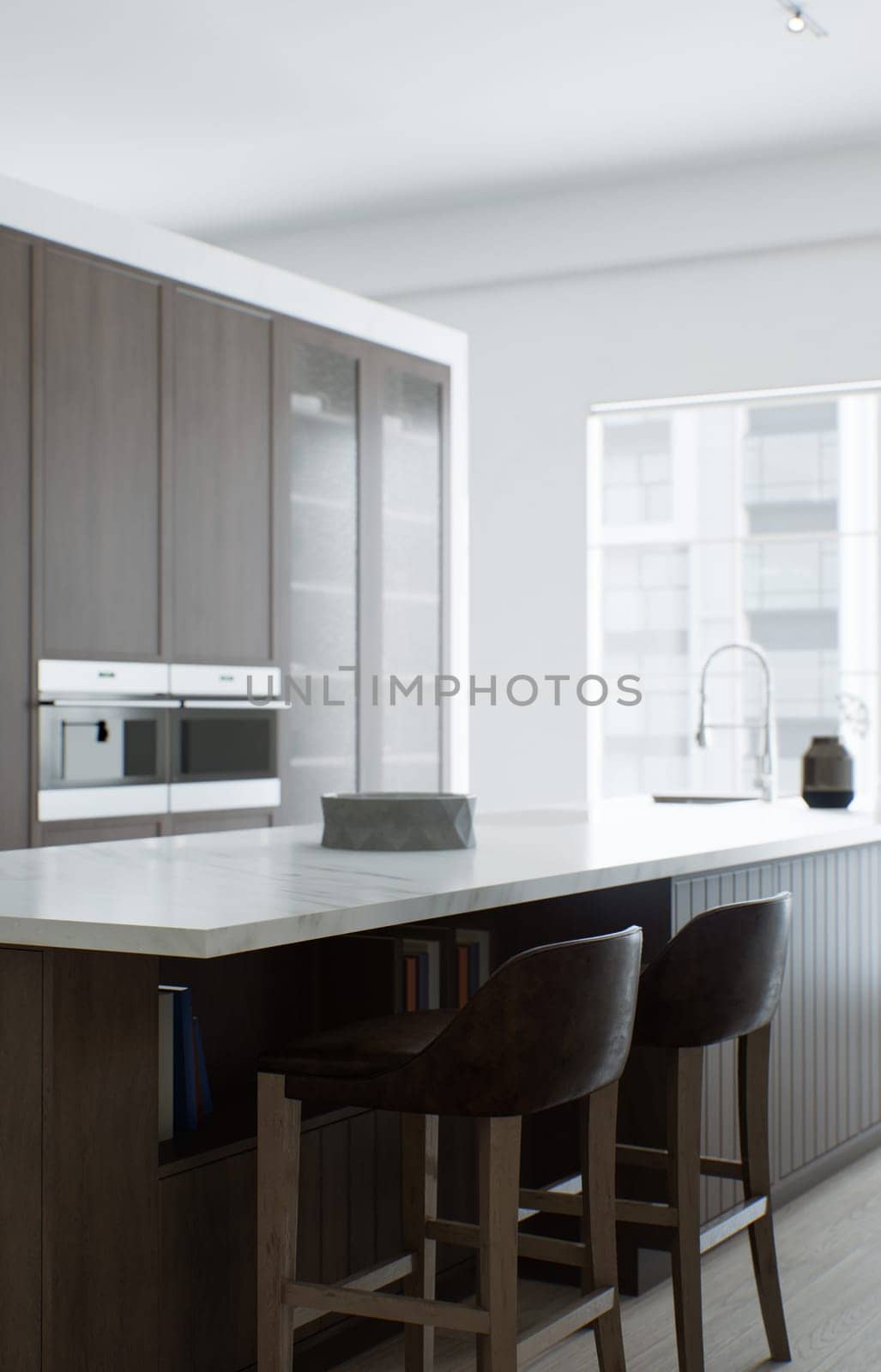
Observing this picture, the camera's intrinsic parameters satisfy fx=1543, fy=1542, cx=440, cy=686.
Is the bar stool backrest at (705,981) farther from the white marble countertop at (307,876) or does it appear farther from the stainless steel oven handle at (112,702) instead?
the stainless steel oven handle at (112,702)

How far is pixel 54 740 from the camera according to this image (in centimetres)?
406

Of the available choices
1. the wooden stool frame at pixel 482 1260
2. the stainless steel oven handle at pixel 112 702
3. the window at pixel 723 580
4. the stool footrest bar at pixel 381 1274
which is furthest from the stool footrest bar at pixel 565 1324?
the window at pixel 723 580

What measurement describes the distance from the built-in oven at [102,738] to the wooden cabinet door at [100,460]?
7cm

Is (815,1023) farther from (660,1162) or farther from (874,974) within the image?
(660,1162)

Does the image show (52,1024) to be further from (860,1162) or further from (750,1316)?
(860,1162)

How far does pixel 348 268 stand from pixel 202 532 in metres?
2.34

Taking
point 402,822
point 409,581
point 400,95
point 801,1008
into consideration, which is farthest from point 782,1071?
point 400,95

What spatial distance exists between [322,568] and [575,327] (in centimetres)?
189

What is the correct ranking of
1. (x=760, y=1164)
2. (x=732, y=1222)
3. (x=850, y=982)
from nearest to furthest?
(x=732, y=1222) < (x=760, y=1164) < (x=850, y=982)

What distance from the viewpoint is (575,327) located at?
20.7 ft

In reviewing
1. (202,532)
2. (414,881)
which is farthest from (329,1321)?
(202,532)

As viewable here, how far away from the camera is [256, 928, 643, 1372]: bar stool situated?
1.87 meters

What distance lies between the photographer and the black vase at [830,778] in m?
4.07

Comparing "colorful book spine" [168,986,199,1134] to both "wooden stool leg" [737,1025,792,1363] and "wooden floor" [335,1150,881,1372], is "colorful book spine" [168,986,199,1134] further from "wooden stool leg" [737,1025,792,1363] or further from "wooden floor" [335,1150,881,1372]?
"wooden stool leg" [737,1025,792,1363]
